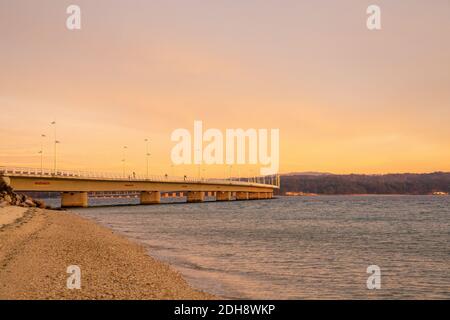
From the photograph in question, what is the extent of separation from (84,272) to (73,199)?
310 ft

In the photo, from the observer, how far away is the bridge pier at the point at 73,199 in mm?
107812

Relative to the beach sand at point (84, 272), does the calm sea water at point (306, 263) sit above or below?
below

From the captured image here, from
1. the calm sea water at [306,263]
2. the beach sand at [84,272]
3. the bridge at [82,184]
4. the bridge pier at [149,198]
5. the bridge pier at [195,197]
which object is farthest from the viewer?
the bridge pier at [195,197]


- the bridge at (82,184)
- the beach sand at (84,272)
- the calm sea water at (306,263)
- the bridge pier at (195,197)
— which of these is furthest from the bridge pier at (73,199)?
the beach sand at (84,272)

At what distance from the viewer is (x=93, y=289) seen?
54.1 feet

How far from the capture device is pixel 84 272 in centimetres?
1981

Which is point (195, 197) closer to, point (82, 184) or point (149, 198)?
point (149, 198)

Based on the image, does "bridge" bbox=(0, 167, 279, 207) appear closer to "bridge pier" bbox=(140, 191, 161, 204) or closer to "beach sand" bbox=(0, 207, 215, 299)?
"bridge pier" bbox=(140, 191, 161, 204)

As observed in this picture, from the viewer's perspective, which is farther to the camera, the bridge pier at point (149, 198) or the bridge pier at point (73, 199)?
the bridge pier at point (149, 198)

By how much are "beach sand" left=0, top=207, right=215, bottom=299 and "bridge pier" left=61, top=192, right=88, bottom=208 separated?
8039 cm

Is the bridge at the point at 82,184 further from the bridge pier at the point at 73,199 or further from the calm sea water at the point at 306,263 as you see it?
the calm sea water at the point at 306,263

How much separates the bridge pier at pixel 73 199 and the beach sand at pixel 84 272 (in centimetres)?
8039
